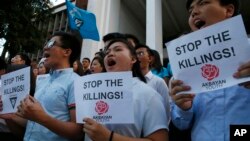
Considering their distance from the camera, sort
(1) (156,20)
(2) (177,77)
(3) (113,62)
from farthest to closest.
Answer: (1) (156,20) → (3) (113,62) → (2) (177,77)

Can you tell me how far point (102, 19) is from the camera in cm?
1173

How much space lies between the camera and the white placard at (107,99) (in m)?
1.71

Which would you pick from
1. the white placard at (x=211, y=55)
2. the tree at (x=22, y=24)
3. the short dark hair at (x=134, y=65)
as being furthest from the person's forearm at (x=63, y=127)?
the tree at (x=22, y=24)

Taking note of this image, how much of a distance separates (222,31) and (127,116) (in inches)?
27.8

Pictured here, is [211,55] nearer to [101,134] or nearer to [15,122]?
[101,134]

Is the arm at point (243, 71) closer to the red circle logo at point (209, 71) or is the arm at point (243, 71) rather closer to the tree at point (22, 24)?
the red circle logo at point (209, 71)

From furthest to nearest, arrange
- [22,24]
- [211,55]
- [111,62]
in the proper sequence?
[22,24]
[111,62]
[211,55]

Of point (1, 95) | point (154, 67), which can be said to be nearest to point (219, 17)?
point (1, 95)

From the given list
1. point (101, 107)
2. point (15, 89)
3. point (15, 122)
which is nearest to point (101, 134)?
point (101, 107)

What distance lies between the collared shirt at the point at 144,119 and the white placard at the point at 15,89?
898mm

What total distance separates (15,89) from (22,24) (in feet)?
33.6

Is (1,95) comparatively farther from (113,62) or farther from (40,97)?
(113,62)

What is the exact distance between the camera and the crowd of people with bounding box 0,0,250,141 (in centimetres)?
154

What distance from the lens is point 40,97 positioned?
2309 millimetres
